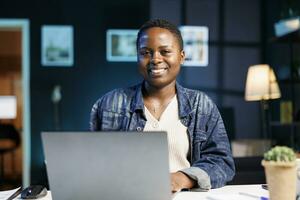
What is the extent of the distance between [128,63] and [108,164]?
146 inches

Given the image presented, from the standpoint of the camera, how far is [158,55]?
1.39 meters

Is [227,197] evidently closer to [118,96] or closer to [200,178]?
[200,178]

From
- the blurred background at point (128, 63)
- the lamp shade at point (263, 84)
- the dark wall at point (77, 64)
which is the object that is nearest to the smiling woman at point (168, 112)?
the lamp shade at point (263, 84)

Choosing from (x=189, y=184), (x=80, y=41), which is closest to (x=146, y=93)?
(x=189, y=184)

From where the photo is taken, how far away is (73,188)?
93 cm

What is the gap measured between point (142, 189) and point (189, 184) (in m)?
0.34

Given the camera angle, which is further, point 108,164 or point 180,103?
point 180,103

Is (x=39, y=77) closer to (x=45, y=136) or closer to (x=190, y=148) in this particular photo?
(x=190, y=148)

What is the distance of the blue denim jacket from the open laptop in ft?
1.57

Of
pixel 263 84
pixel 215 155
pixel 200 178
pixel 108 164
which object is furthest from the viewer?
pixel 263 84

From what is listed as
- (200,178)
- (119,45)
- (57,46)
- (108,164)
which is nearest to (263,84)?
(119,45)

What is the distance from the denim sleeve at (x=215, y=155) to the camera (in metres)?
1.29

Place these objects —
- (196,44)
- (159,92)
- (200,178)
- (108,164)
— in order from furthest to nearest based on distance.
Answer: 1. (196,44)
2. (159,92)
3. (200,178)
4. (108,164)

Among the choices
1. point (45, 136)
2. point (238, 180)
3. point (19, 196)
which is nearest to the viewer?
point (45, 136)
